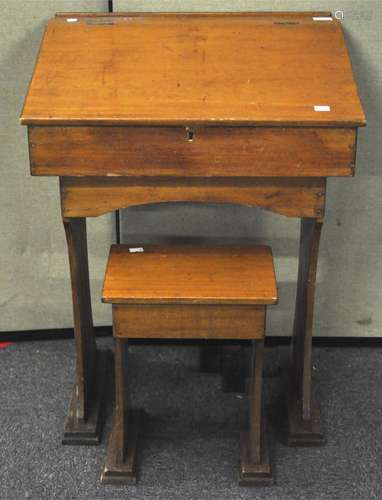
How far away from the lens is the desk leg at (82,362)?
8.31 feet

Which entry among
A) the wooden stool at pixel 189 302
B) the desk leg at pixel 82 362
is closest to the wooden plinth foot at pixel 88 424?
the desk leg at pixel 82 362

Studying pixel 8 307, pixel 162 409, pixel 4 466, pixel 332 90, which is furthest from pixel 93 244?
pixel 332 90

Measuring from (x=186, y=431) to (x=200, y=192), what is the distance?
0.84 meters

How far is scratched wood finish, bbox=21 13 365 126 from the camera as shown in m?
2.20

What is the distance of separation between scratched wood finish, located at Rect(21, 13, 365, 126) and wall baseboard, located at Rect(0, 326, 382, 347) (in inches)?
46.4

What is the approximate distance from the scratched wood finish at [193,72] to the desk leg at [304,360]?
411mm

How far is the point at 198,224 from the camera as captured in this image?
2998mm

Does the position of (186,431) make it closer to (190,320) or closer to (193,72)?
(190,320)

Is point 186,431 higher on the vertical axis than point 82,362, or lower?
lower

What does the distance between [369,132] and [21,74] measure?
116 centimetres

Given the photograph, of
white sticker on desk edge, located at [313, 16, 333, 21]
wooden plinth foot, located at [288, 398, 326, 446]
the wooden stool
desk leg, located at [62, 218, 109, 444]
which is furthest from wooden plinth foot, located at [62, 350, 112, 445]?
white sticker on desk edge, located at [313, 16, 333, 21]

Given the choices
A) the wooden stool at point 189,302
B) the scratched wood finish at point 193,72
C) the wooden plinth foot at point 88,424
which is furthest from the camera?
the wooden plinth foot at point 88,424

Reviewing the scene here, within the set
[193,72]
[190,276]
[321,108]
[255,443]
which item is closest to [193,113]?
[193,72]

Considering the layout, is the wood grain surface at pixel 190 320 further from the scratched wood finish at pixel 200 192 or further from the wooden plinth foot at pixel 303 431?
the wooden plinth foot at pixel 303 431
